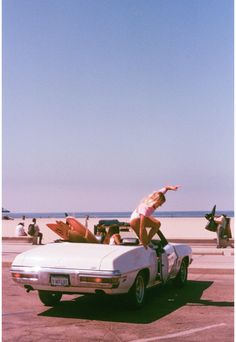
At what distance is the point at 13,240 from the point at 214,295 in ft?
59.7

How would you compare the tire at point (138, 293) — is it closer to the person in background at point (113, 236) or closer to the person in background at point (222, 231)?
the person in background at point (113, 236)

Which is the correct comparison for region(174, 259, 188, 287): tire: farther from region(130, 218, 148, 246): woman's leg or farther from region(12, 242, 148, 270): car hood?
region(12, 242, 148, 270): car hood

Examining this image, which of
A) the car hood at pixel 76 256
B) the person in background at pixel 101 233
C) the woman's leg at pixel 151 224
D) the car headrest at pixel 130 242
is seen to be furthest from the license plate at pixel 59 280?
the woman's leg at pixel 151 224

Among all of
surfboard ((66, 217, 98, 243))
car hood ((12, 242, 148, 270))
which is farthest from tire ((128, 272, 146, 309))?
surfboard ((66, 217, 98, 243))

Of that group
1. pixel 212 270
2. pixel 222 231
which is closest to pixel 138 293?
pixel 212 270

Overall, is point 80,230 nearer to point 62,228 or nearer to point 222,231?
point 62,228

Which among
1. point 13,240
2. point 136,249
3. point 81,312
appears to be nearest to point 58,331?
point 81,312

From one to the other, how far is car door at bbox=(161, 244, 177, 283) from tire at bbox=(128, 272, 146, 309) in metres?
0.92

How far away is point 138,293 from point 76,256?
1219mm

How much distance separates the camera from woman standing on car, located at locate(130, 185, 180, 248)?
27.5 feet

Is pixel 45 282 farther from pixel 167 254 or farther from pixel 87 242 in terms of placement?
pixel 167 254

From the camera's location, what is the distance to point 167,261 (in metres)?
9.33

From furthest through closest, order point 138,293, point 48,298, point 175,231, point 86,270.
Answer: point 175,231 < point 48,298 < point 138,293 < point 86,270

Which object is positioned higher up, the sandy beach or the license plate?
the license plate
